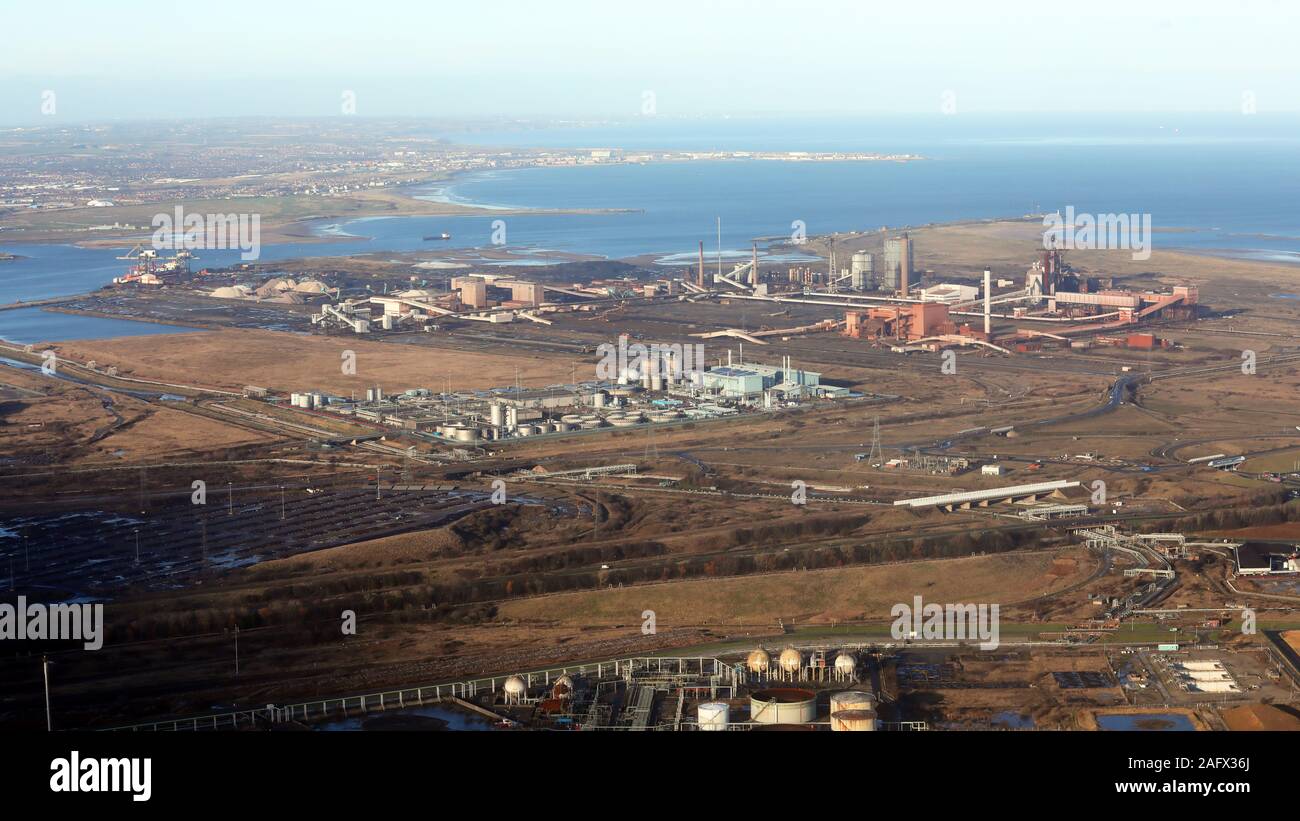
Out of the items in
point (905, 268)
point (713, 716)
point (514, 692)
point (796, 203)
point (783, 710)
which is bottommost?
point (514, 692)

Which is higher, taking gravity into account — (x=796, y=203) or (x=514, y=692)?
(x=796, y=203)

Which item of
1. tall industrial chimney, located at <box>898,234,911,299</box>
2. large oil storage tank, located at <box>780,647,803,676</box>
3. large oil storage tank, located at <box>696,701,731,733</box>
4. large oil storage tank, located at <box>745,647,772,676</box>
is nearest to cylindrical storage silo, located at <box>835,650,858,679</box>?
large oil storage tank, located at <box>780,647,803,676</box>

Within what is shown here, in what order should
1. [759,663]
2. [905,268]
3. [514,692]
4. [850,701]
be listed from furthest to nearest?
[905,268], [759,663], [514,692], [850,701]

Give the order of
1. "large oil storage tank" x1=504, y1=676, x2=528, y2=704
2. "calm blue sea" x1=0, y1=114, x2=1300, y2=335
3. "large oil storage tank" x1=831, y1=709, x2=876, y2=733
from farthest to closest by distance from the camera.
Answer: "calm blue sea" x1=0, y1=114, x2=1300, y2=335 < "large oil storage tank" x1=504, y1=676, x2=528, y2=704 < "large oil storage tank" x1=831, y1=709, x2=876, y2=733

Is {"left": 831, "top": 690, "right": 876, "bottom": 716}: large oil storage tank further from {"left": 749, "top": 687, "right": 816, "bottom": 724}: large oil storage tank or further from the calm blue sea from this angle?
the calm blue sea

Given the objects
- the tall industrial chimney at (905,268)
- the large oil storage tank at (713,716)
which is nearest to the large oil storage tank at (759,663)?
the large oil storage tank at (713,716)

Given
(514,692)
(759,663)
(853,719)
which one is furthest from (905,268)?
(853,719)

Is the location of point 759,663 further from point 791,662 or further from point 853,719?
point 853,719
